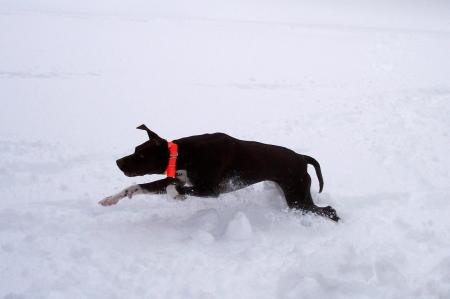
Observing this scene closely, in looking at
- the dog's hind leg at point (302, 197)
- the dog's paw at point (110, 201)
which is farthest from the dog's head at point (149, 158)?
the dog's hind leg at point (302, 197)

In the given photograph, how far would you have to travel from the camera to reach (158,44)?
38.9 ft

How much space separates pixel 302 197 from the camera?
15.5 ft

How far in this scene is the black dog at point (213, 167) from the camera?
4180 millimetres

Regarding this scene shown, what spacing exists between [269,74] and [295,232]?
641cm

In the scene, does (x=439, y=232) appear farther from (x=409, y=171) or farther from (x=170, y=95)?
(x=170, y=95)

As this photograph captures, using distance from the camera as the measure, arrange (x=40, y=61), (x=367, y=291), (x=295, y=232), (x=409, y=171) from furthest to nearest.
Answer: (x=40, y=61) < (x=409, y=171) < (x=295, y=232) < (x=367, y=291)

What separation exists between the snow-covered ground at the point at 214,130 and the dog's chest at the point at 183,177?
351 millimetres

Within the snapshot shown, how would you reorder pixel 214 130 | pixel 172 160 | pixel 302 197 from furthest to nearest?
1. pixel 214 130
2. pixel 302 197
3. pixel 172 160

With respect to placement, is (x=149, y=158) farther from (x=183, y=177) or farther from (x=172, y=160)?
(x=183, y=177)

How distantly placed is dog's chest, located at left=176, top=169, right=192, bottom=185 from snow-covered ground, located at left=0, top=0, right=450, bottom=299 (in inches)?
13.8

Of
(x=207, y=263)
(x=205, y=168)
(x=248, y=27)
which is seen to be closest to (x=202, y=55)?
→ (x=248, y=27)

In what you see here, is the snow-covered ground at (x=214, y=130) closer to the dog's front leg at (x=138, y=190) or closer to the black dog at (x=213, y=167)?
the dog's front leg at (x=138, y=190)

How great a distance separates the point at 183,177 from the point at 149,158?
408 millimetres

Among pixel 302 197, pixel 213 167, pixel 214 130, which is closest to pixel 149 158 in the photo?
pixel 213 167
